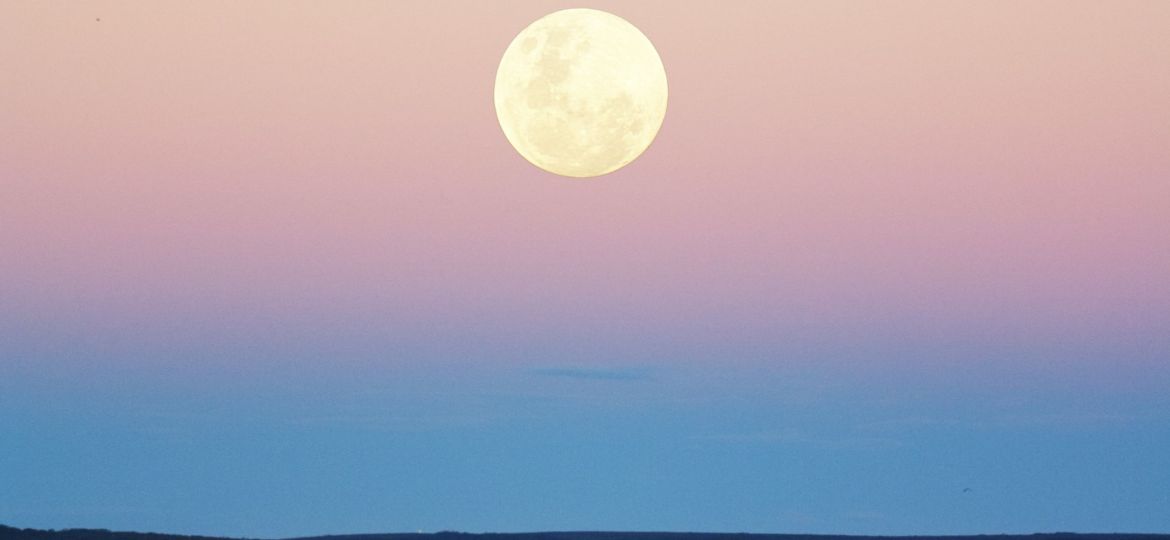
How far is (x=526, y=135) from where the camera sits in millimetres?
27031

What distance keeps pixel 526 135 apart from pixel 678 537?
32827mm

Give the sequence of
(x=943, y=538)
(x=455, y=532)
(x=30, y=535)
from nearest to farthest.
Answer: (x=30, y=535)
(x=455, y=532)
(x=943, y=538)

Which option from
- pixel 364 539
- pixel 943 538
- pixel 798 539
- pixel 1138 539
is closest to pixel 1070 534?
pixel 1138 539

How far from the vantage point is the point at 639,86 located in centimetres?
2706

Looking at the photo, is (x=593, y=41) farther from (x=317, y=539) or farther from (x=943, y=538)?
(x=943, y=538)

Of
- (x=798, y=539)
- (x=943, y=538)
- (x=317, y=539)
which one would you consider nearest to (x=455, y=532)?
(x=317, y=539)

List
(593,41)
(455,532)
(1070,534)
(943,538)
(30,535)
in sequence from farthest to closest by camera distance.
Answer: (943,538)
(1070,534)
(455,532)
(30,535)
(593,41)

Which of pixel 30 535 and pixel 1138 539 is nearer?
pixel 30 535

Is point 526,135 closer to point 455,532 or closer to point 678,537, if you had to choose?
point 455,532

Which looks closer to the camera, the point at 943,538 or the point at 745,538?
the point at 745,538

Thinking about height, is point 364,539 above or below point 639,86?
below

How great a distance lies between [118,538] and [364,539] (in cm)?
1125

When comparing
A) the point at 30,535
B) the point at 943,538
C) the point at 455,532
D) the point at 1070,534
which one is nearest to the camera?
the point at 30,535

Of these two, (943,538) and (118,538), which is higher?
(943,538)
